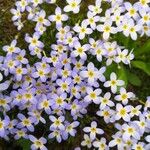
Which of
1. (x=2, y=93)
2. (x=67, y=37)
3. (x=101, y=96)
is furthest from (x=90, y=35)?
(x=2, y=93)

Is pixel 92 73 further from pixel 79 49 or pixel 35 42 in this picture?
pixel 35 42

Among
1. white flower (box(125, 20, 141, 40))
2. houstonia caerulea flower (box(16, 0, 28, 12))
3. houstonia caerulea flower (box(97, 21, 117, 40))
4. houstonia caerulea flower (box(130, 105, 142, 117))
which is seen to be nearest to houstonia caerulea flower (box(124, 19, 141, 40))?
white flower (box(125, 20, 141, 40))

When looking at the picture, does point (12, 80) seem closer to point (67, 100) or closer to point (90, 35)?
point (67, 100)

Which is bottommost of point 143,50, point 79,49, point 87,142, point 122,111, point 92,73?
point 87,142

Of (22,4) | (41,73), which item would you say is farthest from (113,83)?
(22,4)

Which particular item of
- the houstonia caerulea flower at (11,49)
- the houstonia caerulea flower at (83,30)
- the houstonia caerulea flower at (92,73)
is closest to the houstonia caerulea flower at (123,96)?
the houstonia caerulea flower at (92,73)

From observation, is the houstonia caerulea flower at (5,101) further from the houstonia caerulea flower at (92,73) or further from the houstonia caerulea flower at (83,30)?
the houstonia caerulea flower at (83,30)
